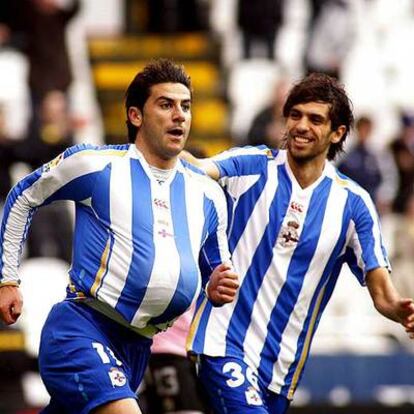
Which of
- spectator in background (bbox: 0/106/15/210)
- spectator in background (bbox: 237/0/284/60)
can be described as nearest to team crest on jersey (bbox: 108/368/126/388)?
spectator in background (bbox: 0/106/15/210)

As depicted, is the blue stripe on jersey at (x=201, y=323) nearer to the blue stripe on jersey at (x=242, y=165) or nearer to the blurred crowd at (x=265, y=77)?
the blue stripe on jersey at (x=242, y=165)

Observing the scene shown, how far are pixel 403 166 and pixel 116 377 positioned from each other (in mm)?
8590

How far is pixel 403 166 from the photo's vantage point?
52.2 ft

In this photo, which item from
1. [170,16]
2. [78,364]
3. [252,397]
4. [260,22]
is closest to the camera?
[78,364]

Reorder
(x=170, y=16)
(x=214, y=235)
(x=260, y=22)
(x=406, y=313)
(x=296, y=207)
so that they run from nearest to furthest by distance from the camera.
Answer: (x=214, y=235), (x=406, y=313), (x=296, y=207), (x=260, y=22), (x=170, y=16)

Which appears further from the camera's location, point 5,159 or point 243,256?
point 5,159

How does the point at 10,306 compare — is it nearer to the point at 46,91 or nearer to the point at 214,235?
the point at 214,235

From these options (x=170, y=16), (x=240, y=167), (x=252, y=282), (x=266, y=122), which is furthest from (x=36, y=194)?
(x=170, y=16)

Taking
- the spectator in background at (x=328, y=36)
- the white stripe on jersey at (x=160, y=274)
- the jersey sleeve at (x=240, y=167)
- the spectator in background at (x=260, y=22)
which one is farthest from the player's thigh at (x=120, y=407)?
the spectator in background at (x=260, y=22)

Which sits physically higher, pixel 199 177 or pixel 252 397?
pixel 199 177

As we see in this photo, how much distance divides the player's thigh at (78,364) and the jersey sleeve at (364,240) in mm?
1404

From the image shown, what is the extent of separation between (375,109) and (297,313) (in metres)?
9.79

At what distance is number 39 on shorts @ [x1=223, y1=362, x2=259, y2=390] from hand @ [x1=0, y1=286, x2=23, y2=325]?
3.85 ft

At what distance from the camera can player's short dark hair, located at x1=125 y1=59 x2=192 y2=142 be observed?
7922mm
